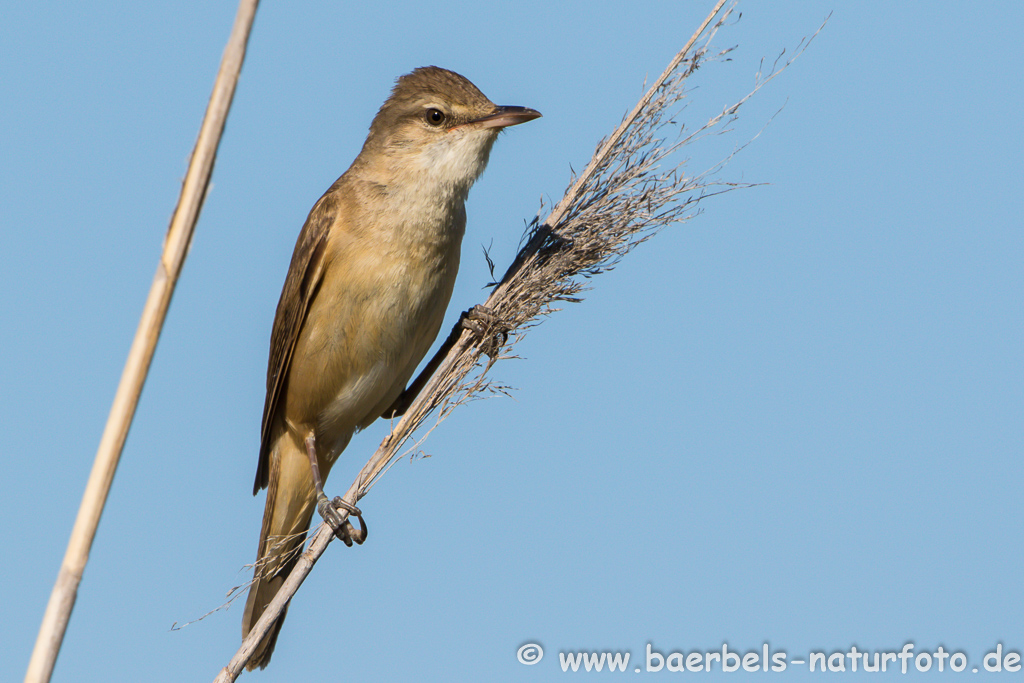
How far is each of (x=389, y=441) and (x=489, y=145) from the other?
67.4 inches

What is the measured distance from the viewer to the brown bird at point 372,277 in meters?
4.46

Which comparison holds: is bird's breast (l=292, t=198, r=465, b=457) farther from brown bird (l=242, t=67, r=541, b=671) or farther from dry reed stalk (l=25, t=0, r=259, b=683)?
dry reed stalk (l=25, t=0, r=259, b=683)

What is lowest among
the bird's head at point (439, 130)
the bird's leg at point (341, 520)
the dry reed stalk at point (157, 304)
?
the bird's leg at point (341, 520)

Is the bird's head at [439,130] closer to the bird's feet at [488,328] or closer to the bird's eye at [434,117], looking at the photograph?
the bird's eye at [434,117]

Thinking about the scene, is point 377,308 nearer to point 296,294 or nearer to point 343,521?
point 296,294

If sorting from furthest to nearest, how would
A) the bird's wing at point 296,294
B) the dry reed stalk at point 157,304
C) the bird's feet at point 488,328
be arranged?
the bird's wing at point 296,294 → the bird's feet at point 488,328 → the dry reed stalk at point 157,304

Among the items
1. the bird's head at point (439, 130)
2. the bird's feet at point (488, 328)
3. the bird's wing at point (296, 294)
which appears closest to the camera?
the bird's feet at point (488, 328)

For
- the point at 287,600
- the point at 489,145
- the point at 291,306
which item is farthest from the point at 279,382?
the point at 287,600

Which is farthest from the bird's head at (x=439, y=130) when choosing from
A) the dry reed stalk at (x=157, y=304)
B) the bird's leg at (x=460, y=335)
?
the dry reed stalk at (x=157, y=304)

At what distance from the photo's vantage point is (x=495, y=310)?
399 cm

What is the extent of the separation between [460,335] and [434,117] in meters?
1.10

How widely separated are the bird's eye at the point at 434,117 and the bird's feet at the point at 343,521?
1.91 metres

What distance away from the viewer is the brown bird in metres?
4.46

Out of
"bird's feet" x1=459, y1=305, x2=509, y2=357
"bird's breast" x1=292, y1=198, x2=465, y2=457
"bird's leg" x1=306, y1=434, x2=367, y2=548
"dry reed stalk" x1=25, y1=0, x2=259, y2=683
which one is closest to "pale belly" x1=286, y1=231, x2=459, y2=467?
"bird's breast" x1=292, y1=198, x2=465, y2=457
